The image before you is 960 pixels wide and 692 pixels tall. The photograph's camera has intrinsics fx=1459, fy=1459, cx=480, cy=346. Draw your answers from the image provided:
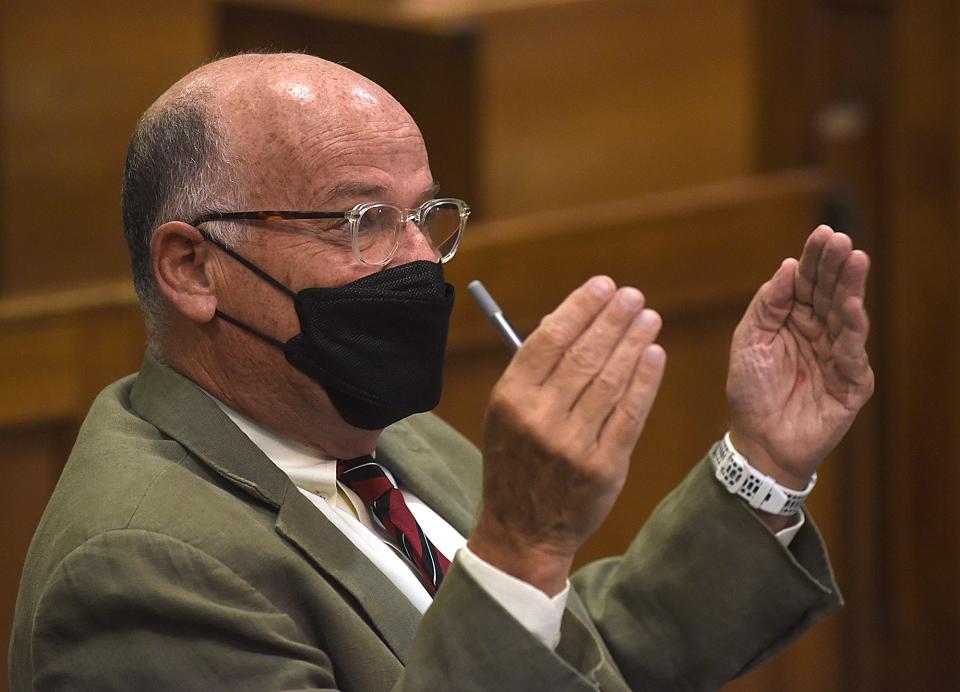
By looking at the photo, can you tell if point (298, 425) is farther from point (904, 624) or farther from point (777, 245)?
point (904, 624)

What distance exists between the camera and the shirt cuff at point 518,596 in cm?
138

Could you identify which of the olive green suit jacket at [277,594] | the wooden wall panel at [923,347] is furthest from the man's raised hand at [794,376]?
the wooden wall panel at [923,347]

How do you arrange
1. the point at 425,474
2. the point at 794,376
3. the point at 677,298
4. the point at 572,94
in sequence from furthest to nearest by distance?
the point at 572,94
the point at 677,298
the point at 425,474
the point at 794,376

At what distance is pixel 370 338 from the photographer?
66.4 inches

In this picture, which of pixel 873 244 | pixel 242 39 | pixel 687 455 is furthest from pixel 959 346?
pixel 242 39

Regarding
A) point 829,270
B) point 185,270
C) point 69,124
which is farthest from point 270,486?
point 69,124

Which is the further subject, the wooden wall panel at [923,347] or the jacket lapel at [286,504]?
the wooden wall panel at [923,347]

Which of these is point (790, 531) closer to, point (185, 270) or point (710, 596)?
point (710, 596)

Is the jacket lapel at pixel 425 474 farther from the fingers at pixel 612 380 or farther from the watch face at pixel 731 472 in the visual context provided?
the fingers at pixel 612 380

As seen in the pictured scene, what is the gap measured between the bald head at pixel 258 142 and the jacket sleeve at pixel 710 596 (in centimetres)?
61

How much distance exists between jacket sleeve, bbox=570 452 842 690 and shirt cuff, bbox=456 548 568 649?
505 mm

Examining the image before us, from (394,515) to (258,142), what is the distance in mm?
467

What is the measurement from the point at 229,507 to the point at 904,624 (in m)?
2.46

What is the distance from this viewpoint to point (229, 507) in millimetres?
1549
